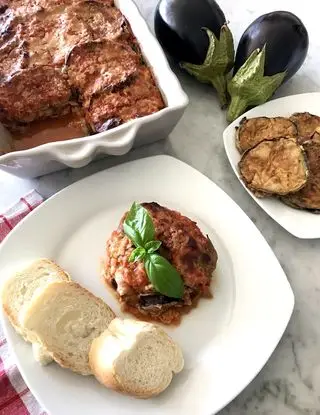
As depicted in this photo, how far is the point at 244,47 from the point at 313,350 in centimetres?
91

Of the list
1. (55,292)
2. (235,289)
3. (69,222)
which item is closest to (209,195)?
(235,289)

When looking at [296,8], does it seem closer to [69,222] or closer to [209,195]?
[209,195]

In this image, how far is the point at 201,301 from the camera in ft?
5.24

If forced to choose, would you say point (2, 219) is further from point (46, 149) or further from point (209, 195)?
point (209, 195)

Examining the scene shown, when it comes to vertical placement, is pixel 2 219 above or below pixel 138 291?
above

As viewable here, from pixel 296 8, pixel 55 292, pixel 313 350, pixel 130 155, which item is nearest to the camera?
pixel 55 292

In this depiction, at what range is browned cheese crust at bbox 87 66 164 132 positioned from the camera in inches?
67.3

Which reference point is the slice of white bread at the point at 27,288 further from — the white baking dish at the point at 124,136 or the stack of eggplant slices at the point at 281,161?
the stack of eggplant slices at the point at 281,161

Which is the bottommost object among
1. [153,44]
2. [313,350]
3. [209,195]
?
[313,350]

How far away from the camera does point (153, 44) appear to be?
5.82 ft

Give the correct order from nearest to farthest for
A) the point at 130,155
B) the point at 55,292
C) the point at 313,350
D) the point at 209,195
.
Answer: the point at 55,292, the point at 313,350, the point at 209,195, the point at 130,155

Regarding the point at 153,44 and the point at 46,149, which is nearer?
the point at 46,149

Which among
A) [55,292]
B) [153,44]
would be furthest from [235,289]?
[153,44]

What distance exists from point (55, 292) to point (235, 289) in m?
0.47
